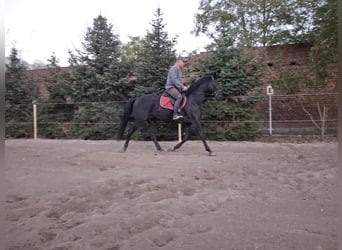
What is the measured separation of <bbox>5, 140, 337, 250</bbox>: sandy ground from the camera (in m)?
2.27

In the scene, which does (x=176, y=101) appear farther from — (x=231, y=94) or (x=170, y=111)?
(x=231, y=94)

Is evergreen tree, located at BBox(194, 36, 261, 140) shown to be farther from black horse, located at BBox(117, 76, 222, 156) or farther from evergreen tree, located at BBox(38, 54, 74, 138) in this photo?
evergreen tree, located at BBox(38, 54, 74, 138)

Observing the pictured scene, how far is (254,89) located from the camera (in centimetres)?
1005

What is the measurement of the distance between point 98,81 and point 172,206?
30.3 feet

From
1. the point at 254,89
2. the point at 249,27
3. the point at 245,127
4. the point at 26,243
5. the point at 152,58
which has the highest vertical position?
the point at 249,27

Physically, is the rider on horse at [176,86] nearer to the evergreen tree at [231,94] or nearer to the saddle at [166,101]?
the saddle at [166,101]

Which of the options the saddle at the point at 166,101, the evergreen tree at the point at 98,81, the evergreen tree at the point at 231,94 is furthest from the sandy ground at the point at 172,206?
the evergreen tree at the point at 98,81

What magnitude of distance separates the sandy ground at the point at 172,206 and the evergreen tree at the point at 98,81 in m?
5.84

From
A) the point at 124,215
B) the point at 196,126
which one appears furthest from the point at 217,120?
the point at 124,215

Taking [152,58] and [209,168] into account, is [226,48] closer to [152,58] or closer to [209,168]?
[152,58]

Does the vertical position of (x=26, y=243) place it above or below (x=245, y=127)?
below

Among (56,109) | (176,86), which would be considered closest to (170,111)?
(176,86)

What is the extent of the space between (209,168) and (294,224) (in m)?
2.47

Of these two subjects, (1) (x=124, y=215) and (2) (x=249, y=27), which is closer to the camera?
(1) (x=124, y=215)
